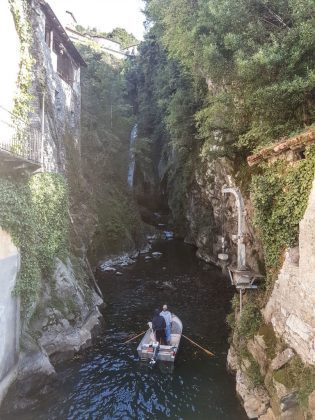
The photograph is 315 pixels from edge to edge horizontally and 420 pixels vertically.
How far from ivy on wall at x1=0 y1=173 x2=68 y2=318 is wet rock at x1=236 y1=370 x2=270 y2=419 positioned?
7.42 m

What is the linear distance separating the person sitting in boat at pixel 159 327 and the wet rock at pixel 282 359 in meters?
5.59

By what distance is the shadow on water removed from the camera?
10.4m

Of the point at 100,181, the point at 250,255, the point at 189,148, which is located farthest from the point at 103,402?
the point at 100,181

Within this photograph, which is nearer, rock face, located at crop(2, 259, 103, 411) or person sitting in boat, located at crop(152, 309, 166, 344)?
rock face, located at crop(2, 259, 103, 411)

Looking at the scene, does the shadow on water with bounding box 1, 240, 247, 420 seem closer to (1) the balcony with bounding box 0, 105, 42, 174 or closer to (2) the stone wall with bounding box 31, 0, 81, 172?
(1) the balcony with bounding box 0, 105, 42, 174

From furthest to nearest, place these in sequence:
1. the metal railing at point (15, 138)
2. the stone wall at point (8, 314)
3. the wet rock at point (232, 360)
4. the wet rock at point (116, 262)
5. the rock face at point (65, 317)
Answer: the wet rock at point (116, 262)
the rock face at point (65, 317)
the wet rock at point (232, 360)
the metal railing at point (15, 138)
the stone wall at point (8, 314)

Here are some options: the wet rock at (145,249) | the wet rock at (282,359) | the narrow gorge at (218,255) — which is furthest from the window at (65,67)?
the wet rock at (282,359)

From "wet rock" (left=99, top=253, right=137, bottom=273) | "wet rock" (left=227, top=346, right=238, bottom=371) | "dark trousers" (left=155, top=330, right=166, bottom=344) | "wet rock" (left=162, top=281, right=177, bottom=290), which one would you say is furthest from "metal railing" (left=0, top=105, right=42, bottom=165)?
"wet rock" (left=99, top=253, right=137, bottom=273)

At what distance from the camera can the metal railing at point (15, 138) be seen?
11422mm

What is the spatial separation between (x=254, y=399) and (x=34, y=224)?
955 centimetres

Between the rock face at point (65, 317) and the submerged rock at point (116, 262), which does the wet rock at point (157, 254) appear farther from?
the rock face at point (65, 317)

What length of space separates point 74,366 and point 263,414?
7.14m

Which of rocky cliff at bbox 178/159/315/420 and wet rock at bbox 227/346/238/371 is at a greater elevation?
rocky cliff at bbox 178/159/315/420

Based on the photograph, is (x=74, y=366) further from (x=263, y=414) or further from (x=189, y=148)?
(x=189, y=148)
